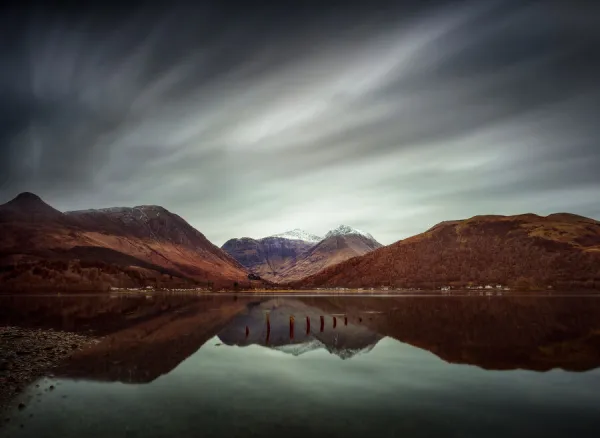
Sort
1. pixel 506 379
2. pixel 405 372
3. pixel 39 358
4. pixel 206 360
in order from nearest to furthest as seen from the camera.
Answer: pixel 506 379 < pixel 405 372 < pixel 39 358 < pixel 206 360

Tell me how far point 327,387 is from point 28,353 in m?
36.1

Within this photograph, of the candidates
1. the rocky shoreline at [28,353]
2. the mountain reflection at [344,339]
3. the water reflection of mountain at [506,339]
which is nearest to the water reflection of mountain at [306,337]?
the mountain reflection at [344,339]

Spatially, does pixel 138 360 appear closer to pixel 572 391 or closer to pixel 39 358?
pixel 39 358

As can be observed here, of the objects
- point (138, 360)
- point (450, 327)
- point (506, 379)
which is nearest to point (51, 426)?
point (138, 360)

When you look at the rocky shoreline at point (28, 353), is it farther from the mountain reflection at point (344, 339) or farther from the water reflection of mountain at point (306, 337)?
the water reflection of mountain at point (306, 337)

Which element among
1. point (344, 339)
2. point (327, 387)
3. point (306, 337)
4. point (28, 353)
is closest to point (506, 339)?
point (344, 339)

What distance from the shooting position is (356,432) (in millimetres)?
24781

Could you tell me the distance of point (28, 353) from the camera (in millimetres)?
49625

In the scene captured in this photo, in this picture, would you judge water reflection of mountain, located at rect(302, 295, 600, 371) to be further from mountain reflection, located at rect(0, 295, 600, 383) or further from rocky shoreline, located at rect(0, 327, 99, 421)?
rocky shoreline, located at rect(0, 327, 99, 421)

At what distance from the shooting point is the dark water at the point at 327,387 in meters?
26.0

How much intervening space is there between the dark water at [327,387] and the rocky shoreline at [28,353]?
5.59 feet

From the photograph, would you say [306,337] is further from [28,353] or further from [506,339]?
[28,353]

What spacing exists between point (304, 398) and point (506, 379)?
19.7 meters

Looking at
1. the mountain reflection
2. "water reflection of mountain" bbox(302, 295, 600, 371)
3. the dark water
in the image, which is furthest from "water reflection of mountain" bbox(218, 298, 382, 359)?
"water reflection of mountain" bbox(302, 295, 600, 371)
